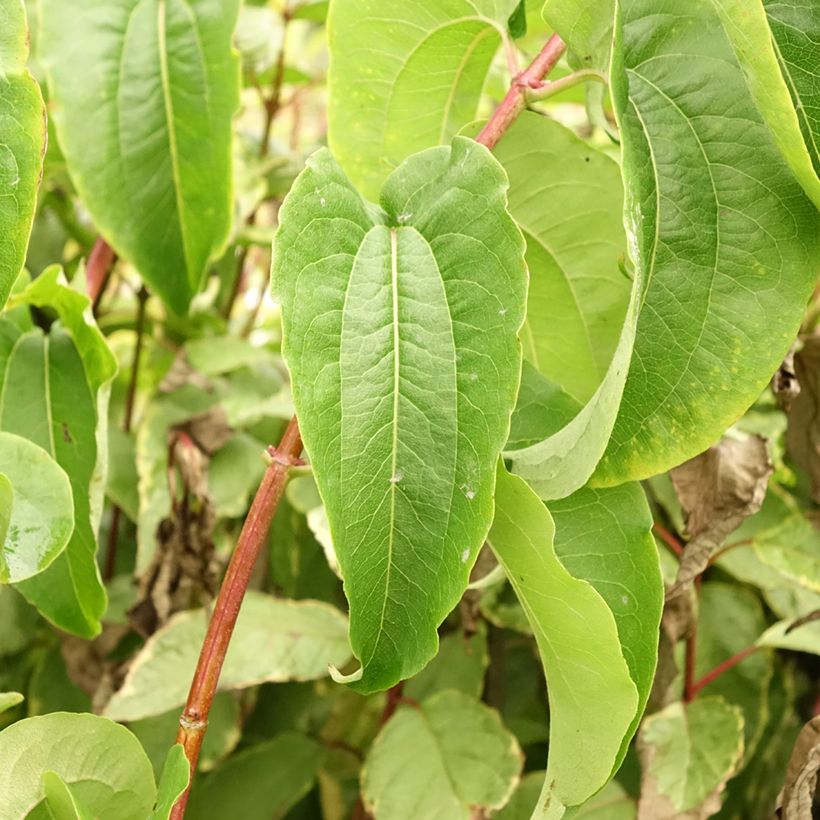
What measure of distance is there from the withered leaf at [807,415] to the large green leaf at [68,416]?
43 centimetres

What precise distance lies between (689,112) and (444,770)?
1.45 ft

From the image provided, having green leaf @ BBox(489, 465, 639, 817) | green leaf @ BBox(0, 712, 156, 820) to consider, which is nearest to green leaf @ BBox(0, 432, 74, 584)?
green leaf @ BBox(0, 712, 156, 820)

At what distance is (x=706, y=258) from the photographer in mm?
426

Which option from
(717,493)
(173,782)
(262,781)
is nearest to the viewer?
(173,782)

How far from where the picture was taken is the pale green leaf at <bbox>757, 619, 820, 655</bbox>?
61 centimetres

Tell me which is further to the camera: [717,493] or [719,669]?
[719,669]

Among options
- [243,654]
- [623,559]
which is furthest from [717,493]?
[243,654]

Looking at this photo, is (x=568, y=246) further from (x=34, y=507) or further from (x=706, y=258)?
(x=34, y=507)

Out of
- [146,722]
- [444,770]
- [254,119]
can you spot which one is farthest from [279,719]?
[254,119]

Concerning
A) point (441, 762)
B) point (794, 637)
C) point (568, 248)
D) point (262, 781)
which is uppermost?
point (568, 248)

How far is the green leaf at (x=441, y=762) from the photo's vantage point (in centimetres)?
61

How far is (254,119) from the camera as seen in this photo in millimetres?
2178

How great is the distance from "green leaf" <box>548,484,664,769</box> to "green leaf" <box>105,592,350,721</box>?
27cm

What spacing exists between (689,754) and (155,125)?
1.76 ft
